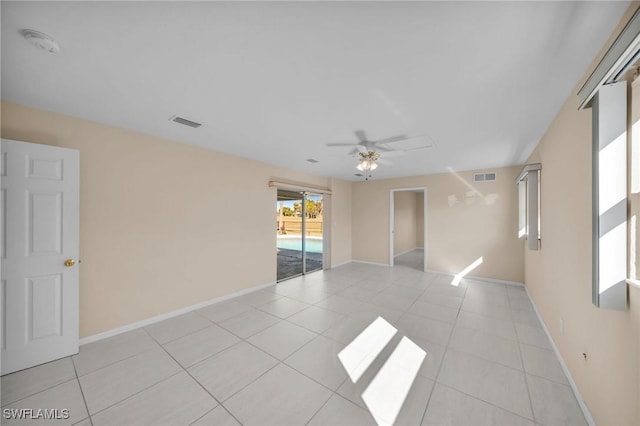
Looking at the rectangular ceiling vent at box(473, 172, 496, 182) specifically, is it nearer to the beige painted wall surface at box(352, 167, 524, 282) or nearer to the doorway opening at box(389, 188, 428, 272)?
the beige painted wall surface at box(352, 167, 524, 282)

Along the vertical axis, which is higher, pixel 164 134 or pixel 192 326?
pixel 164 134

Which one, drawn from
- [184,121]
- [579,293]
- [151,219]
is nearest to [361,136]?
[184,121]

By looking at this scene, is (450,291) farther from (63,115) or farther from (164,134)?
(63,115)

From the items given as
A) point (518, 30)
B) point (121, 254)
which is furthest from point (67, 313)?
point (518, 30)

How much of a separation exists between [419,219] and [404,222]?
140 centimetres

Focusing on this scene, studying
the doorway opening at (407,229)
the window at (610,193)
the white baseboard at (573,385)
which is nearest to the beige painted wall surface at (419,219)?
the doorway opening at (407,229)

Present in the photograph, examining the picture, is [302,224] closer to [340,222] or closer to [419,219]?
[340,222]

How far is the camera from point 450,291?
4.11 metres

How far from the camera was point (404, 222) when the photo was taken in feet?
26.5

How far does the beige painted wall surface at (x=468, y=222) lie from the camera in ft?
14.8

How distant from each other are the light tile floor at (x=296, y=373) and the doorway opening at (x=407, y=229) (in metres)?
A: 3.18

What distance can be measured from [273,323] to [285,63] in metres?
2.83

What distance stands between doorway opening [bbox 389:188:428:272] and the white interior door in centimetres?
576

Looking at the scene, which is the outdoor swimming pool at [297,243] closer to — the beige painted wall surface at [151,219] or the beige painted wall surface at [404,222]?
the beige painted wall surface at [404,222]
